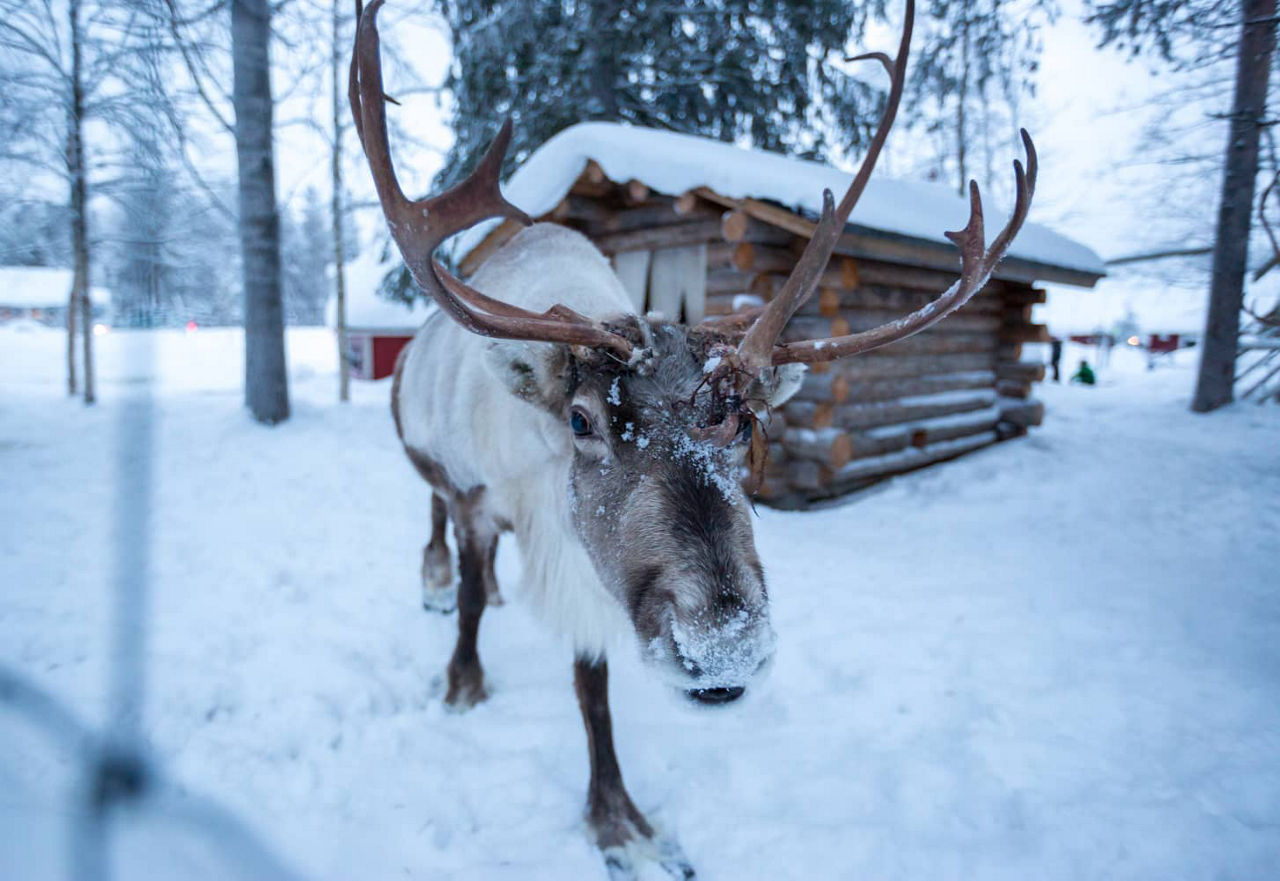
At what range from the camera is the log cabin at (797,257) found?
16.5ft

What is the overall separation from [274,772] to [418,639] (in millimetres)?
1118

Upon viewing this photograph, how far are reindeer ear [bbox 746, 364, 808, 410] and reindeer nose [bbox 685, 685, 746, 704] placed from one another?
84 cm

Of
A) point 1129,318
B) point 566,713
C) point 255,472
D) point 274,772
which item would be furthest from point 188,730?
point 1129,318

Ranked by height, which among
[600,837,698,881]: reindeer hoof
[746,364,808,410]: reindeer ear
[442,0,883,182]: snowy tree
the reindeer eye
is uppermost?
[442,0,883,182]: snowy tree

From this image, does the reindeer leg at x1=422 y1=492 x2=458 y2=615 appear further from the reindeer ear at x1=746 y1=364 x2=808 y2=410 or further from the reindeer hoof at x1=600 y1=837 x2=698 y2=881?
the reindeer ear at x1=746 y1=364 x2=808 y2=410

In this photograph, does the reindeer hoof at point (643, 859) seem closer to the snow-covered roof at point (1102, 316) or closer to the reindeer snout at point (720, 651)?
the reindeer snout at point (720, 651)

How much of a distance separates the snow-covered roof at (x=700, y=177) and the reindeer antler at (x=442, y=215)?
10.8 ft

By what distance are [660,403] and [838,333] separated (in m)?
4.06

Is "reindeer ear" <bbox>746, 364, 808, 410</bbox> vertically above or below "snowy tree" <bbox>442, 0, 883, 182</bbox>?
below

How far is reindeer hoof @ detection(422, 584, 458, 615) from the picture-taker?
3742 mm

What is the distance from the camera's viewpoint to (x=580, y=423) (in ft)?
6.20

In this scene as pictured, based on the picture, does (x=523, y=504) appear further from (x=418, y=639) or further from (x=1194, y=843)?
(x=1194, y=843)

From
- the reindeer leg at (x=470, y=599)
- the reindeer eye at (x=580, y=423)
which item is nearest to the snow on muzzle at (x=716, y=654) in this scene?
the reindeer eye at (x=580, y=423)

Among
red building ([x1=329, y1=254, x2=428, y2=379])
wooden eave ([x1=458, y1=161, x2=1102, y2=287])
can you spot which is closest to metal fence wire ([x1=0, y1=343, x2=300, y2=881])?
wooden eave ([x1=458, y1=161, x2=1102, y2=287])
